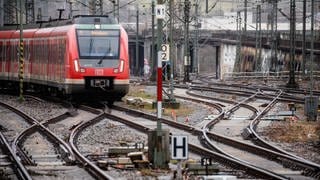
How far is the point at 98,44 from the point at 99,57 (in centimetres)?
51

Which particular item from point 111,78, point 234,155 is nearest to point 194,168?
point 234,155

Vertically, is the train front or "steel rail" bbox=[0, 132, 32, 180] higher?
the train front

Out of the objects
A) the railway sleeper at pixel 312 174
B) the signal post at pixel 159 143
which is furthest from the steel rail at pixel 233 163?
the signal post at pixel 159 143

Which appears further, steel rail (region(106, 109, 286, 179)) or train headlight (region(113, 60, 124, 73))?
train headlight (region(113, 60, 124, 73))

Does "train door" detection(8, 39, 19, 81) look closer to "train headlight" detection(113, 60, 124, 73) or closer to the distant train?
the distant train

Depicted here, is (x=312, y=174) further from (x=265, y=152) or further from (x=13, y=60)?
(x=13, y=60)

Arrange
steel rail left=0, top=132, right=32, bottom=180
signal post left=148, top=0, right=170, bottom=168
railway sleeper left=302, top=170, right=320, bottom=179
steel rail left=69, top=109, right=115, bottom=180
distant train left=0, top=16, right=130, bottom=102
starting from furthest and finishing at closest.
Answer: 1. distant train left=0, top=16, right=130, bottom=102
2. signal post left=148, top=0, right=170, bottom=168
3. railway sleeper left=302, top=170, right=320, bottom=179
4. steel rail left=69, top=109, right=115, bottom=180
5. steel rail left=0, top=132, right=32, bottom=180

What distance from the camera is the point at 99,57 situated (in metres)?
30.8

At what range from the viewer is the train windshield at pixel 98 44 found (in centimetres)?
3078

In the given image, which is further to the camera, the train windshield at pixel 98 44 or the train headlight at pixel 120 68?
the train headlight at pixel 120 68

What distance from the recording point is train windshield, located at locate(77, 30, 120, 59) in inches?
1212

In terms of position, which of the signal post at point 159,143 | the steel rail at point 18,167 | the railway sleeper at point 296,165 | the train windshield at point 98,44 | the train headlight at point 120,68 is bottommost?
the railway sleeper at point 296,165

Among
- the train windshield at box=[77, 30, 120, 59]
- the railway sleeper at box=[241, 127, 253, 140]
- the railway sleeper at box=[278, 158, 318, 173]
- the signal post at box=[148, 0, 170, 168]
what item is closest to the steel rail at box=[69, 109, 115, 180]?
the signal post at box=[148, 0, 170, 168]

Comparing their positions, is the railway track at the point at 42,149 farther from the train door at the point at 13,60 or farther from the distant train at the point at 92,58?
the train door at the point at 13,60
